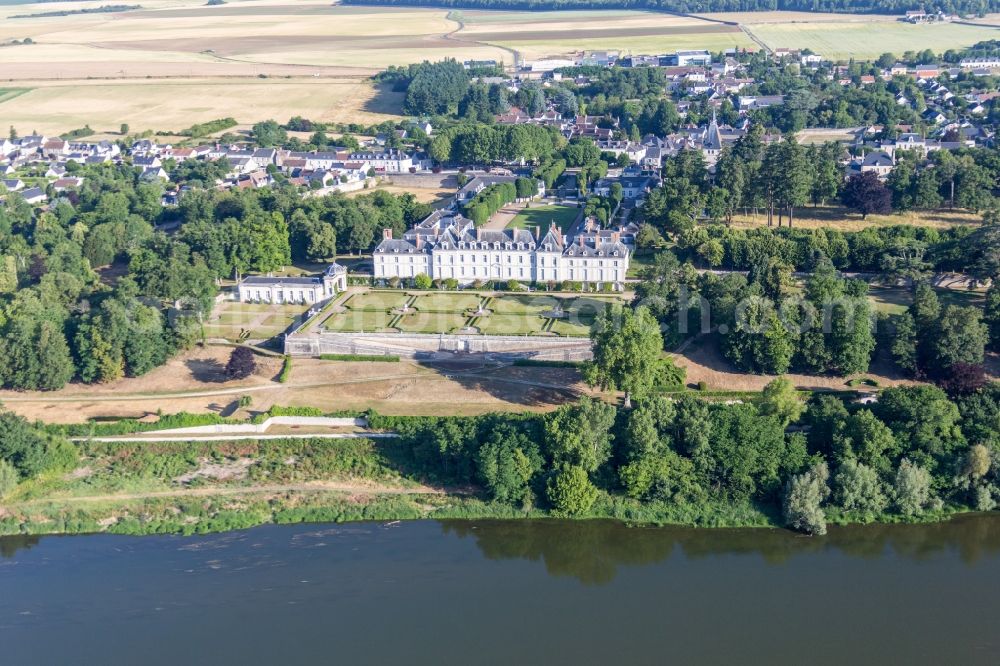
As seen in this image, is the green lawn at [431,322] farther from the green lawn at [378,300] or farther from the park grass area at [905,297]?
the park grass area at [905,297]

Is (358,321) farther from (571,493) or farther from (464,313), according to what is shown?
(571,493)

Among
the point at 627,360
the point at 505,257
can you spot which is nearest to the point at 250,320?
the point at 505,257

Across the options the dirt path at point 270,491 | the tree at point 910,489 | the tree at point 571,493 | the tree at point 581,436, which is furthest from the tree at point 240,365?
the tree at point 910,489

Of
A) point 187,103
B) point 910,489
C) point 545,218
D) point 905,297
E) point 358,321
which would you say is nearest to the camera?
point 910,489

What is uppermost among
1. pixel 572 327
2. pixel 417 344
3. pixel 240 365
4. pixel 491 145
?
pixel 491 145

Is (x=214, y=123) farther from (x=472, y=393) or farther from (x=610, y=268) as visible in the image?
(x=472, y=393)
